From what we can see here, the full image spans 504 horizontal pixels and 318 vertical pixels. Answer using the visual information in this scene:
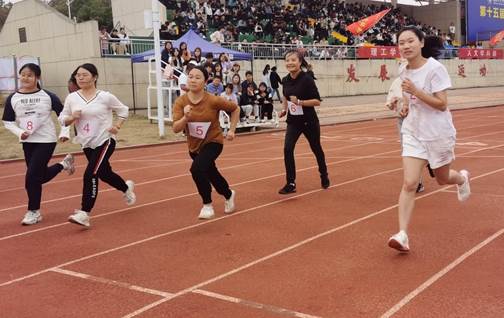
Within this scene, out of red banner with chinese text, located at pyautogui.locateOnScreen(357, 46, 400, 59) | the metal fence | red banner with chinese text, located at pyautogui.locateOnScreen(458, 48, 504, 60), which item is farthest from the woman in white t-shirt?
red banner with chinese text, located at pyautogui.locateOnScreen(458, 48, 504, 60)

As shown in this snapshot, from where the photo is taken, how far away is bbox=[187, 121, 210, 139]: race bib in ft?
19.6

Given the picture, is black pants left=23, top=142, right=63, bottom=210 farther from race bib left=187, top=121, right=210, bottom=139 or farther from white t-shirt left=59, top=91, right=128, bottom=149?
race bib left=187, top=121, right=210, bottom=139

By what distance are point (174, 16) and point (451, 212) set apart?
2406cm

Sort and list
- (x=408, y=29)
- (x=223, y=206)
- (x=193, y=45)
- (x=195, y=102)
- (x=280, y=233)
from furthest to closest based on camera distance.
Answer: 1. (x=193, y=45)
2. (x=223, y=206)
3. (x=195, y=102)
4. (x=280, y=233)
5. (x=408, y=29)

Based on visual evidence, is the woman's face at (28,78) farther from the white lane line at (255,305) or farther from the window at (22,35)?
the window at (22,35)

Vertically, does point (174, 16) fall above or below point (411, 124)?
above

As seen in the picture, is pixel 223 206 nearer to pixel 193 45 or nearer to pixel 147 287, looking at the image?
pixel 147 287

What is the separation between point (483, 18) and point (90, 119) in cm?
4698

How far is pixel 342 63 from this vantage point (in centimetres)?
3116

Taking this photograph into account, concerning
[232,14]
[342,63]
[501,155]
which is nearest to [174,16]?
[232,14]

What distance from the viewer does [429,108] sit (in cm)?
459

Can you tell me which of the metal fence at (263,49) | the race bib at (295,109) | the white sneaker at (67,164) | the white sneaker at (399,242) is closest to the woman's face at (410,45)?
the white sneaker at (399,242)

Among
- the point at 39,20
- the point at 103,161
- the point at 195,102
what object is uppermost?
the point at 39,20

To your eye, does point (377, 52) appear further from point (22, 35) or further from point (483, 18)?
point (22, 35)
